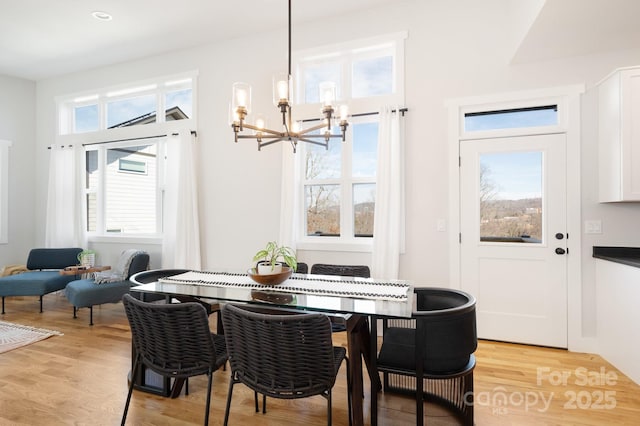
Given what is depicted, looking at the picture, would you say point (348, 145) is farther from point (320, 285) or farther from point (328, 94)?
point (320, 285)

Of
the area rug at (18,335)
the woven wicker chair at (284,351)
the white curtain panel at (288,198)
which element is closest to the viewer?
the woven wicker chair at (284,351)

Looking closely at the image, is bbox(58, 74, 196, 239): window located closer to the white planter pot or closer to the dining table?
the dining table

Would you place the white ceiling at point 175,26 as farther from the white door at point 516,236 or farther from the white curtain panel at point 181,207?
the white curtain panel at point 181,207

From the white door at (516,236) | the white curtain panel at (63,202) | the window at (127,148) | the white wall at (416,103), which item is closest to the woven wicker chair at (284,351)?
the white wall at (416,103)

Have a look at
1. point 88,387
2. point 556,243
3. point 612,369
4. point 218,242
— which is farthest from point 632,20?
point 88,387

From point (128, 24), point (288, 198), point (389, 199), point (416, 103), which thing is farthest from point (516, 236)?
point (128, 24)

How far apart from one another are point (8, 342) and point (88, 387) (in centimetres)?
163

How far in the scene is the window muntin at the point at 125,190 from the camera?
17.5ft

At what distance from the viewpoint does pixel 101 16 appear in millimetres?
4078

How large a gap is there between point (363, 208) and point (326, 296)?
201cm

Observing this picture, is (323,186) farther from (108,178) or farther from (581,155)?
(108,178)

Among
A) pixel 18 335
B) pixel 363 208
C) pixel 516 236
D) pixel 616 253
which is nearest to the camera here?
pixel 616 253

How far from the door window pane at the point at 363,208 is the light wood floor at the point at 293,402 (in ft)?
→ 5.44

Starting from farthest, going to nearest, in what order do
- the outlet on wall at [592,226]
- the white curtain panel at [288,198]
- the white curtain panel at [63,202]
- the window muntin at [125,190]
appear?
the white curtain panel at [63,202], the window muntin at [125,190], the white curtain panel at [288,198], the outlet on wall at [592,226]
